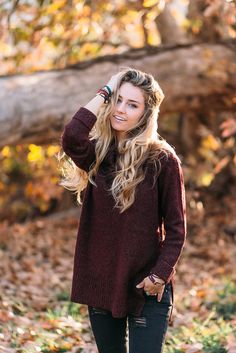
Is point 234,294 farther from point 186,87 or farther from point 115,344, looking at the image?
point 115,344

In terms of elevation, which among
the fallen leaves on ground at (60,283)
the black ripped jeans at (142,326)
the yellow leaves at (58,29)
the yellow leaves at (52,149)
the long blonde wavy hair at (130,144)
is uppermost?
the long blonde wavy hair at (130,144)

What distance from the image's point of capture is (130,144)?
368cm

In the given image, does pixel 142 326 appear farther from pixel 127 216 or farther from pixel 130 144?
pixel 130 144

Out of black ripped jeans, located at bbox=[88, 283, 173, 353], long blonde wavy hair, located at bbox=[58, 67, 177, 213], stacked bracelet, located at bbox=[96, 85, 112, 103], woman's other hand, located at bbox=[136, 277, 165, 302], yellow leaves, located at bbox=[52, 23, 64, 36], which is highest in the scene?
stacked bracelet, located at bbox=[96, 85, 112, 103]

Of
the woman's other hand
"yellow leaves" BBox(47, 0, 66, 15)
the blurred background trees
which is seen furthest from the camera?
"yellow leaves" BBox(47, 0, 66, 15)

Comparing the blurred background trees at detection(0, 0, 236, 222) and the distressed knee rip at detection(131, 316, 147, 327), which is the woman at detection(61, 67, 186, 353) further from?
the blurred background trees at detection(0, 0, 236, 222)

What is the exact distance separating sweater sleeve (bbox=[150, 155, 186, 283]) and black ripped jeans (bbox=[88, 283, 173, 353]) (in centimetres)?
17

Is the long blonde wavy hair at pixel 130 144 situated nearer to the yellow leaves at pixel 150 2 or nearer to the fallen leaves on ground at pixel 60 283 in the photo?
the fallen leaves on ground at pixel 60 283

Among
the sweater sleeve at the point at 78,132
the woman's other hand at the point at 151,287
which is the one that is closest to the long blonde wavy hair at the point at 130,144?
the sweater sleeve at the point at 78,132

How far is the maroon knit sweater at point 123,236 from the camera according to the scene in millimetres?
3562

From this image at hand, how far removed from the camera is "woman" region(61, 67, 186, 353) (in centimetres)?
356

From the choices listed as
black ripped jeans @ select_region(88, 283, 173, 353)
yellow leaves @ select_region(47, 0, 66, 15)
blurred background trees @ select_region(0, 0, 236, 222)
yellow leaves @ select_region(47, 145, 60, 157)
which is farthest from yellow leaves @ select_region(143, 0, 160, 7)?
black ripped jeans @ select_region(88, 283, 173, 353)

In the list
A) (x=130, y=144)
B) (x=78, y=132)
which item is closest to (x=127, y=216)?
(x=130, y=144)

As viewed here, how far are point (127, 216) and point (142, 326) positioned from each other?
586mm
